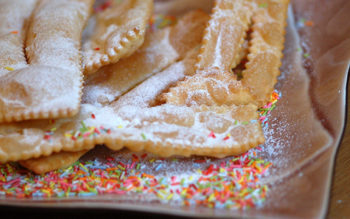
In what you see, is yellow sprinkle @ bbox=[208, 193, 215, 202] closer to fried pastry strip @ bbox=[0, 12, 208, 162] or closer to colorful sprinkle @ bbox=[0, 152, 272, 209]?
colorful sprinkle @ bbox=[0, 152, 272, 209]

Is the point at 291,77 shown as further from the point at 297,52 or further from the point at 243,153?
the point at 243,153

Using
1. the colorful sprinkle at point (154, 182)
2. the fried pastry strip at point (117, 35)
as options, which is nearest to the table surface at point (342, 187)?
the colorful sprinkle at point (154, 182)

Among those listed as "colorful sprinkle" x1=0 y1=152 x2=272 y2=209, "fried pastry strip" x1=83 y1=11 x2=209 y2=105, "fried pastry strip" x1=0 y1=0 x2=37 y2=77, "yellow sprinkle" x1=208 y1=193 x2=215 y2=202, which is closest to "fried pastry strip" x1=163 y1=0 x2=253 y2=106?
"fried pastry strip" x1=83 y1=11 x2=209 y2=105

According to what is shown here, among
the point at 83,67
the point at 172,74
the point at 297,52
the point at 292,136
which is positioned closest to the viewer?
the point at 292,136

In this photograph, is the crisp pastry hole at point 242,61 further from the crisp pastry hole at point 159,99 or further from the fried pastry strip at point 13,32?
the fried pastry strip at point 13,32

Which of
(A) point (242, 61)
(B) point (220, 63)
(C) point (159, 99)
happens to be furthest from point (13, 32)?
(A) point (242, 61)

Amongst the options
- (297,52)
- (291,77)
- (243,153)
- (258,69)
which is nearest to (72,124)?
(243,153)
